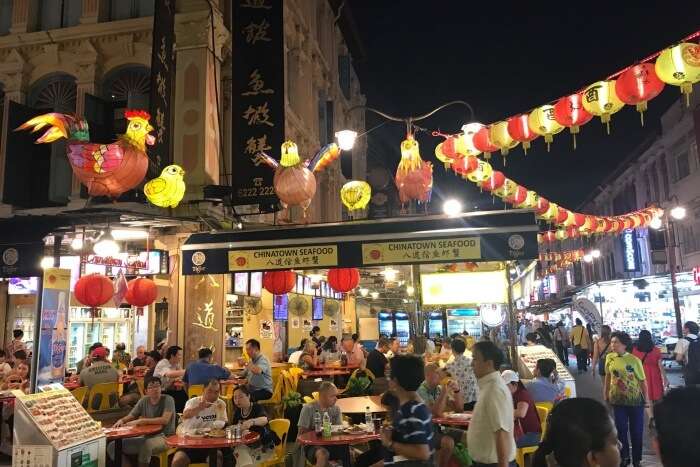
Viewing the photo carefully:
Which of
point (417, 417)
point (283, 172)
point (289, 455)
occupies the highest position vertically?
point (283, 172)

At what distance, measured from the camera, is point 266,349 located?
2077 cm

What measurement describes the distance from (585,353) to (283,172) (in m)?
18.3

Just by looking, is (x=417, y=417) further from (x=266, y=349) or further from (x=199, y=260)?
(x=266, y=349)

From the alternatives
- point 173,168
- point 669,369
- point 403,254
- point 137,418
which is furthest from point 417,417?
point 669,369

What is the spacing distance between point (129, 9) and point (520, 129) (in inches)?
479

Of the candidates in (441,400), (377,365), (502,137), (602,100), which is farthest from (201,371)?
(602,100)

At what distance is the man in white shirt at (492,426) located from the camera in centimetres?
492

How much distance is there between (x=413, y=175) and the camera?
1108cm

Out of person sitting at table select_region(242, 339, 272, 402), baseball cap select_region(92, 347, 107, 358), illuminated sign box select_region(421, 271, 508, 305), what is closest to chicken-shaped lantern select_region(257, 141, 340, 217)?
illuminated sign box select_region(421, 271, 508, 305)

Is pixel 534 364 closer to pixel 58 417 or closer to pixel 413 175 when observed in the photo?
pixel 413 175

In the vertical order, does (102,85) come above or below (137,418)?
above

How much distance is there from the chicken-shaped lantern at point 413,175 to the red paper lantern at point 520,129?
1729mm

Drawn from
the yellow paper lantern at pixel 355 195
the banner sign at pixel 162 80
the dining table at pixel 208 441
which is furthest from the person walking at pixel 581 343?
the dining table at pixel 208 441

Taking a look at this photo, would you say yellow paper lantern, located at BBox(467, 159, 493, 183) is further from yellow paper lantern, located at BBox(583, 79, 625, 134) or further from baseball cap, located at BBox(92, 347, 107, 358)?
baseball cap, located at BBox(92, 347, 107, 358)
